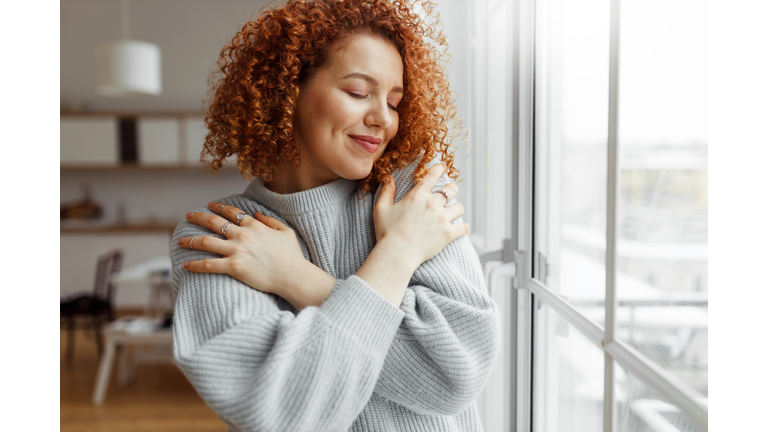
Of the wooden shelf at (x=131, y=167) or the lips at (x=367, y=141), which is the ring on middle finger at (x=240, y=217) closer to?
the lips at (x=367, y=141)

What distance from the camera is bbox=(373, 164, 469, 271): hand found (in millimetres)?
913

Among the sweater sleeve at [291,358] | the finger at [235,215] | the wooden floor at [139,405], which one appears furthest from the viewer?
the wooden floor at [139,405]

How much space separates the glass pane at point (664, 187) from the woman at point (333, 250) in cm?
26

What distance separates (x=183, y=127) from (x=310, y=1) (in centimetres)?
526

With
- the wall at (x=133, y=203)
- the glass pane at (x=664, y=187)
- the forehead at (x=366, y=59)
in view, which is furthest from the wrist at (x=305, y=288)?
the wall at (x=133, y=203)

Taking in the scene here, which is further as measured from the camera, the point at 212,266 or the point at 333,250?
the point at 333,250

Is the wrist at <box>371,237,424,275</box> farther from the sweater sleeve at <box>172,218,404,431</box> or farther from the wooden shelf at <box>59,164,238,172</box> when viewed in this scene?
the wooden shelf at <box>59,164,238,172</box>

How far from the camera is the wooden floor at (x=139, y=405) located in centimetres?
303

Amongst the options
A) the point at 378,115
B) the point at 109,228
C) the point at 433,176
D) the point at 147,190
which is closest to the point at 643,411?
the point at 433,176

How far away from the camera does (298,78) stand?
1.03 metres

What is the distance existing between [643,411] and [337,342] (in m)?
0.46

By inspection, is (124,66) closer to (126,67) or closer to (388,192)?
(126,67)

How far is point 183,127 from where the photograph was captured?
583cm

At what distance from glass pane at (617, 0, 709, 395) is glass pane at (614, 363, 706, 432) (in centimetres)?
5
